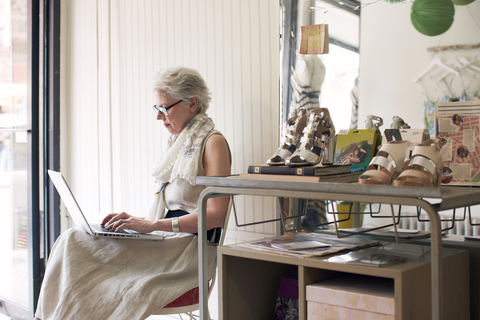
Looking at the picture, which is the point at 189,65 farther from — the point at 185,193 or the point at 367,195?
the point at 367,195

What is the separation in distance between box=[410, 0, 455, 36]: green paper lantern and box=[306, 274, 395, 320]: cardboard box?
0.87m

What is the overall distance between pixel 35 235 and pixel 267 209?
172 centimetres

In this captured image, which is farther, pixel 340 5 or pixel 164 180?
pixel 164 180

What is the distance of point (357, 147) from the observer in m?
1.57

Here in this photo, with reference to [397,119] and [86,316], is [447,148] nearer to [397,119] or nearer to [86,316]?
[397,119]

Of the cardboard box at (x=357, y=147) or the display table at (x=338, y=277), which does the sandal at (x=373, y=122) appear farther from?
the display table at (x=338, y=277)

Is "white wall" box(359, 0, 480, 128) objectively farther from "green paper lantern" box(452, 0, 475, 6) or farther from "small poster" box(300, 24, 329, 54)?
"small poster" box(300, 24, 329, 54)

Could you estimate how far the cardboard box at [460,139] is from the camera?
4.86ft

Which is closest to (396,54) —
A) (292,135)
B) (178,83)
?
(292,135)

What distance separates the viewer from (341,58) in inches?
70.1

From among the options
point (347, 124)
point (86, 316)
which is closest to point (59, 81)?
point (86, 316)

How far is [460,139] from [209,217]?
93 centimetres

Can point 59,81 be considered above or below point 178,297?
above

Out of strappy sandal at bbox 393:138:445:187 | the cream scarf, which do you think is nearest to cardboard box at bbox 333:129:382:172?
strappy sandal at bbox 393:138:445:187
